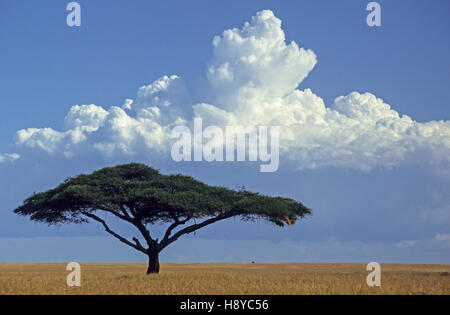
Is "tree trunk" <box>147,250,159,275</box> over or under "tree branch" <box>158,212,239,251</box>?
under

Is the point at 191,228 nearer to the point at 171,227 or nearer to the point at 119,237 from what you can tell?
the point at 171,227

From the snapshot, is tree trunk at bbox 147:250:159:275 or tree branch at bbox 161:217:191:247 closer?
tree trunk at bbox 147:250:159:275

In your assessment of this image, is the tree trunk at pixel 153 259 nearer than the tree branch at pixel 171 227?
Yes

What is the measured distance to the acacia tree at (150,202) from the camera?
4234 centimetres

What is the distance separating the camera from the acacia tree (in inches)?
1667

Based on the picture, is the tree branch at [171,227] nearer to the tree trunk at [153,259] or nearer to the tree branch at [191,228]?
the tree branch at [191,228]

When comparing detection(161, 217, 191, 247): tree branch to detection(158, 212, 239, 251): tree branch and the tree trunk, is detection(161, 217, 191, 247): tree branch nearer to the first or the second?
detection(158, 212, 239, 251): tree branch

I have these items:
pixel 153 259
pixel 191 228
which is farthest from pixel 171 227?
pixel 153 259

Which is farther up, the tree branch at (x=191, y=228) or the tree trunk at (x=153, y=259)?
the tree branch at (x=191, y=228)

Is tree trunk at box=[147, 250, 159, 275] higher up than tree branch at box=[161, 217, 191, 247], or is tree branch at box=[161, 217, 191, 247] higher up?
tree branch at box=[161, 217, 191, 247]

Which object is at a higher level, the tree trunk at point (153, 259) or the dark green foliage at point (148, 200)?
the dark green foliage at point (148, 200)
